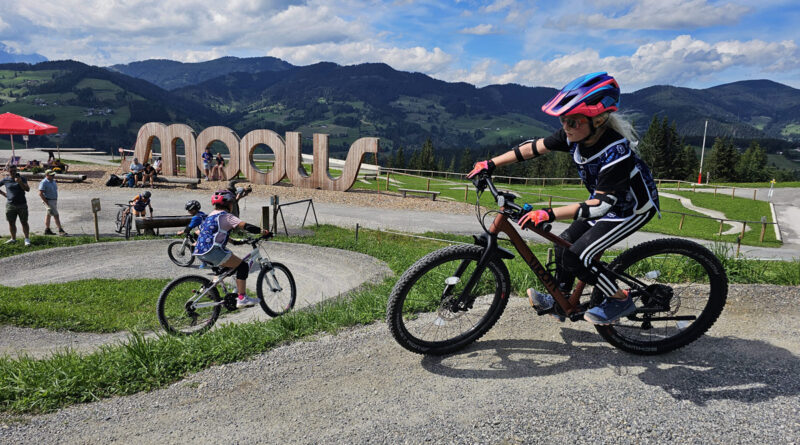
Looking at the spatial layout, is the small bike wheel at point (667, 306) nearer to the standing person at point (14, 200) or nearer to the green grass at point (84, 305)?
the green grass at point (84, 305)

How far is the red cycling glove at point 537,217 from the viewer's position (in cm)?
394

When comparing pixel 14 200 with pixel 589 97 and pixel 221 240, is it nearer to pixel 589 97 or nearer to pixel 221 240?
pixel 221 240

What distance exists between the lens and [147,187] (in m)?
30.0

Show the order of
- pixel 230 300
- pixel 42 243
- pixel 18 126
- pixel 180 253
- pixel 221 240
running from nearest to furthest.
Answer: pixel 221 240 < pixel 230 300 < pixel 180 253 < pixel 42 243 < pixel 18 126

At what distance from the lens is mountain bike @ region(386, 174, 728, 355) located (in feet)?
14.3

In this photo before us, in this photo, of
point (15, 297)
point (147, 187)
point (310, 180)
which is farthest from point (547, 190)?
point (15, 297)

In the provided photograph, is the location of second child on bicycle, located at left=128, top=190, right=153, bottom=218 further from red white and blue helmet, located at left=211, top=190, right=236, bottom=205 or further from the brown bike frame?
the brown bike frame

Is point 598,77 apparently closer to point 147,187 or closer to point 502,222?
point 502,222

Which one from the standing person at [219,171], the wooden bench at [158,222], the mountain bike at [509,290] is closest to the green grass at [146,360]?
the mountain bike at [509,290]

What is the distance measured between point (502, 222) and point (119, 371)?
149 inches

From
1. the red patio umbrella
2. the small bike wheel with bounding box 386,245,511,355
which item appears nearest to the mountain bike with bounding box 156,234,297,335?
the small bike wheel with bounding box 386,245,511,355

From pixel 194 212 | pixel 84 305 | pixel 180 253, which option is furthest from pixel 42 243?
pixel 84 305

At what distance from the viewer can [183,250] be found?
13930 mm

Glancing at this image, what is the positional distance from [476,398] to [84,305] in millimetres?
9893
